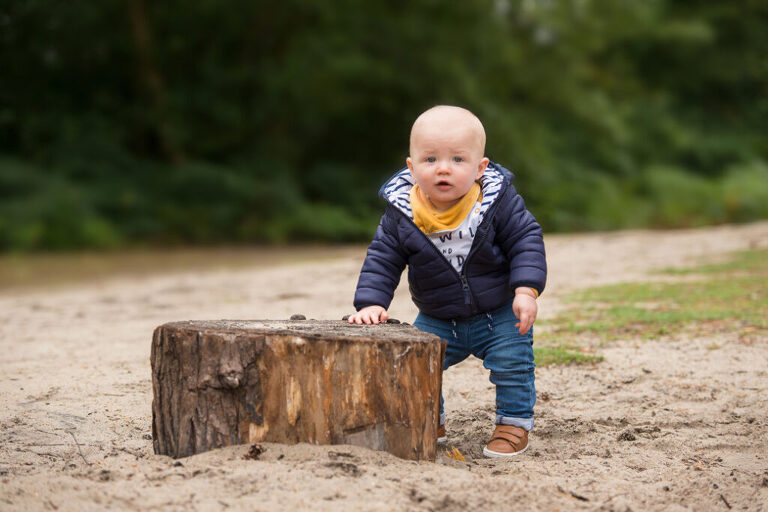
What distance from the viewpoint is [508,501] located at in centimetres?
239

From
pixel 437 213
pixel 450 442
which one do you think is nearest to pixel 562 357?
pixel 450 442

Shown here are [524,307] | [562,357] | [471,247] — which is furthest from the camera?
[562,357]

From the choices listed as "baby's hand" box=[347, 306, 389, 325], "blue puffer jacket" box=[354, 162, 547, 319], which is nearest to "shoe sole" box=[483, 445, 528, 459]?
"blue puffer jacket" box=[354, 162, 547, 319]

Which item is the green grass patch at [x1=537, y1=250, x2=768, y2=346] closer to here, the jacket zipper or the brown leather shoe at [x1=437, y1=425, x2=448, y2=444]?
the brown leather shoe at [x1=437, y1=425, x2=448, y2=444]

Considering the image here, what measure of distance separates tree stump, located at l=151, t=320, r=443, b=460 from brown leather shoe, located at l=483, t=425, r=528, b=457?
420mm

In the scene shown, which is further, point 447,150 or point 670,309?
point 670,309

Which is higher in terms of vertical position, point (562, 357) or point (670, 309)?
point (670, 309)

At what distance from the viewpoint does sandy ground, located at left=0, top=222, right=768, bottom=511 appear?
2352 millimetres

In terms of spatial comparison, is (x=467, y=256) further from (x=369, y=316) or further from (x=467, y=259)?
(x=369, y=316)

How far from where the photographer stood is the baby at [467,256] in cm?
289

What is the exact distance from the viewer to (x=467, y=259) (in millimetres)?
2973

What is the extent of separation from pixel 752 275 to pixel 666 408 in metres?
3.93

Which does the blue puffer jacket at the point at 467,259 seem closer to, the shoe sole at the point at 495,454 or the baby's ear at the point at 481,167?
the baby's ear at the point at 481,167

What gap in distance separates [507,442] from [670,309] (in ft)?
9.61
